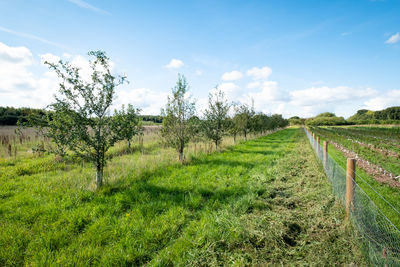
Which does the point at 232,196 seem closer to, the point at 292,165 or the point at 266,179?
the point at 266,179

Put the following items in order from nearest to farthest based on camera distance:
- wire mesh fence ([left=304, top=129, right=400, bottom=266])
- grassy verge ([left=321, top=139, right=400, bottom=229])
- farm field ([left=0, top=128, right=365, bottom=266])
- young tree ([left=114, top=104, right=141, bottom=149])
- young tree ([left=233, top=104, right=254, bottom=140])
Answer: wire mesh fence ([left=304, top=129, right=400, bottom=266]) < farm field ([left=0, top=128, right=365, bottom=266]) < grassy verge ([left=321, top=139, right=400, bottom=229]) < young tree ([left=114, top=104, right=141, bottom=149]) < young tree ([left=233, top=104, right=254, bottom=140])

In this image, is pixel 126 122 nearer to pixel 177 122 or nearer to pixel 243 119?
pixel 177 122

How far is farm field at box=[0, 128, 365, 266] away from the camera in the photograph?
112 inches

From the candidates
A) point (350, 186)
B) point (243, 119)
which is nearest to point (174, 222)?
point (350, 186)

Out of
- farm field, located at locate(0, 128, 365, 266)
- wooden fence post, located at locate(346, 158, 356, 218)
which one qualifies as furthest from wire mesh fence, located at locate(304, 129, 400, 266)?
farm field, located at locate(0, 128, 365, 266)

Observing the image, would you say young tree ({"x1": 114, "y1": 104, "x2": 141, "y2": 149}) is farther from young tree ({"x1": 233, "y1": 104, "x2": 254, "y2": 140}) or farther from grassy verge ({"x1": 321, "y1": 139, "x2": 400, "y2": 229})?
young tree ({"x1": 233, "y1": 104, "x2": 254, "y2": 140})

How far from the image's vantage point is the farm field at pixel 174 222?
9.30 ft

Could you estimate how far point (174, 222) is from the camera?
3746mm

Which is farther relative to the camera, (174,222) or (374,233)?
(174,222)

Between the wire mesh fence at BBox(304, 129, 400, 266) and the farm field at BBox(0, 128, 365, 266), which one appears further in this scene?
the farm field at BBox(0, 128, 365, 266)

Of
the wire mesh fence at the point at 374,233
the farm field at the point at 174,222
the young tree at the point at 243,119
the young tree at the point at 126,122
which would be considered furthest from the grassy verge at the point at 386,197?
the young tree at the point at 243,119

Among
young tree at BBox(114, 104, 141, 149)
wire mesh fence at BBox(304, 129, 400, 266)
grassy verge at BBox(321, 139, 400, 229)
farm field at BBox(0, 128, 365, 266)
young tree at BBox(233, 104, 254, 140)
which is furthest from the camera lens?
young tree at BBox(233, 104, 254, 140)

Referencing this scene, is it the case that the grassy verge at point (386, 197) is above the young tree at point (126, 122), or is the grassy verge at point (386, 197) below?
below

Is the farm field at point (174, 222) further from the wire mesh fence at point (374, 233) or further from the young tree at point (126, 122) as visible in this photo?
the young tree at point (126, 122)
